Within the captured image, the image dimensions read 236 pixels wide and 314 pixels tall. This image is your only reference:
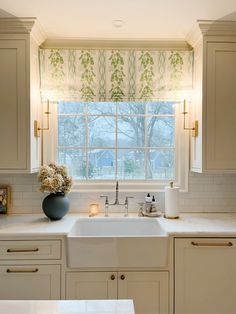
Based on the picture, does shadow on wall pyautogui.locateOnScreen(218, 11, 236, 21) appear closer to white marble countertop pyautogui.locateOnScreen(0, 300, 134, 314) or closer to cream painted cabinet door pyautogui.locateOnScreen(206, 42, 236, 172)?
cream painted cabinet door pyautogui.locateOnScreen(206, 42, 236, 172)

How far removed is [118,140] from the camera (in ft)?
9.11

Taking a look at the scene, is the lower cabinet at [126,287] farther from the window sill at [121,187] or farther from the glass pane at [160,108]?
the glass pane at [160,108]

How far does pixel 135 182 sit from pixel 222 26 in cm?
150

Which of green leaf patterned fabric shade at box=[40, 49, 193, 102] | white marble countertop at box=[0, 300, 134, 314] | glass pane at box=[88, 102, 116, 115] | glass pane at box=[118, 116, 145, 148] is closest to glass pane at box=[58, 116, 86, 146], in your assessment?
glass pane at box=[88, 102, 116, 115]

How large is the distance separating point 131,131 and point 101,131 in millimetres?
285

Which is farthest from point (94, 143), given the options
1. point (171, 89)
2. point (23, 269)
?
point (23, 269)

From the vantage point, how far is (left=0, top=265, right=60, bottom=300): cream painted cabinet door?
2.02 m

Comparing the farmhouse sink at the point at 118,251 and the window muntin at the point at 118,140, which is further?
the window muntin at the point at 118,140

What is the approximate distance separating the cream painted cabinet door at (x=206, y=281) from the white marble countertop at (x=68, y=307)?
3.64 feet

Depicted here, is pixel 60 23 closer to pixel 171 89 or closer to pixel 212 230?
pixel 171 89

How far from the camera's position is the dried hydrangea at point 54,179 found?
230 cm

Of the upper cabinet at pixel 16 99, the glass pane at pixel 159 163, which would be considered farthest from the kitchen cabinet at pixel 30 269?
the glass pane at pixel 159 163

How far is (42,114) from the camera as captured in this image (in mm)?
2650

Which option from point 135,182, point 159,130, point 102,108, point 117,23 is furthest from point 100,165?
point 117,23
